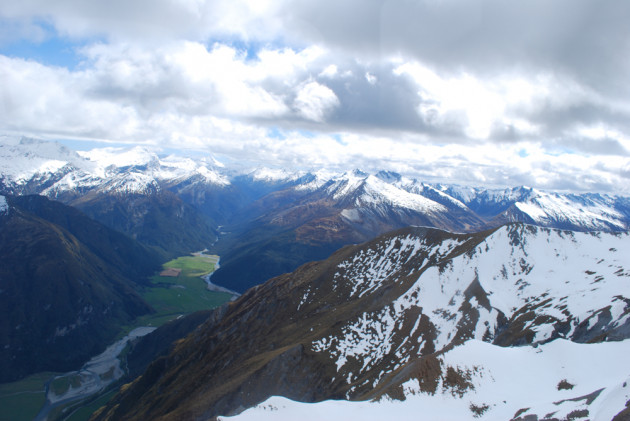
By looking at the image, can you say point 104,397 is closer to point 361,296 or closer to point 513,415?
point 361,296

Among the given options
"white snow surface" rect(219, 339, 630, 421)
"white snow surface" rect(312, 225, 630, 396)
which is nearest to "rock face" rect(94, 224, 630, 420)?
"white snow surface" rect(312, 225, 630, 396)

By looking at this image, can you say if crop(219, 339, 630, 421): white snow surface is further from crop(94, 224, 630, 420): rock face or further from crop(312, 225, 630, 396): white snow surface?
crop(312, 225, 630, 396): white snow surface

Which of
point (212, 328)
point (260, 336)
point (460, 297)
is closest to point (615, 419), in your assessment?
point (460, 297)

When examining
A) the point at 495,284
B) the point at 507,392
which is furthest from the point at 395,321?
the point at 507,392

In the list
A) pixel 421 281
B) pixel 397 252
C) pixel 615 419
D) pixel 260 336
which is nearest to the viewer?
pixel 615 419

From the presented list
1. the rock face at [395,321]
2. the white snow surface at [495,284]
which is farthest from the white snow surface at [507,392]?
the white snow surface at [495,284]

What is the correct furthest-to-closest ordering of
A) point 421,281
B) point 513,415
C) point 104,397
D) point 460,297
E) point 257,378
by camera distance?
1. point 104,397
2. point 421,281
3. point 460,297
4. point 257,378
5. point 513,415
